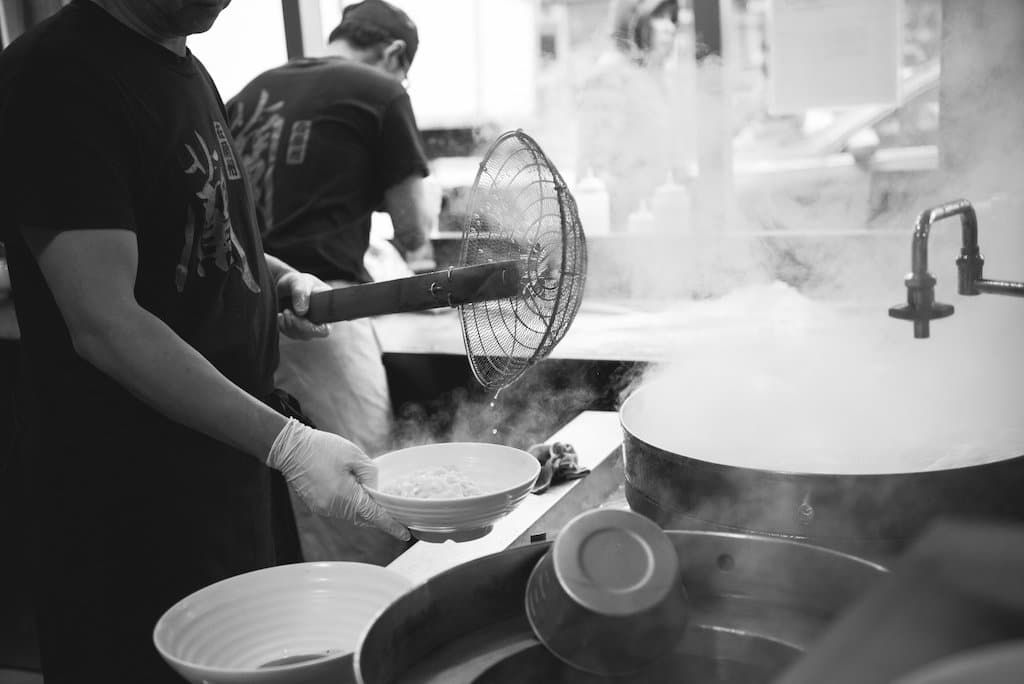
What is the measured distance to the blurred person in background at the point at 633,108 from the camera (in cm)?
371

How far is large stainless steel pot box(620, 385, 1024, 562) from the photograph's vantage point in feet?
3.72

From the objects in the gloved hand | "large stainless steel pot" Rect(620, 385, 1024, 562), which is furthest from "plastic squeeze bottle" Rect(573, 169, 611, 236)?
"large stainless steel pot" Rect(620, 385, 1024, 562)

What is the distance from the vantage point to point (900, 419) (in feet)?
5.51

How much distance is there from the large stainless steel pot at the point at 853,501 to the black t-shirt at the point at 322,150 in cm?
206

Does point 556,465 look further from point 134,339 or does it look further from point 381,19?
point 381,19

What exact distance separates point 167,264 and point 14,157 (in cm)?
30

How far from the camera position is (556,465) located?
1.88 metres

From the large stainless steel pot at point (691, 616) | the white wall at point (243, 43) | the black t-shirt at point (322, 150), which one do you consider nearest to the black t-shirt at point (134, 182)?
the large stainless steel pot at point (691, 616)

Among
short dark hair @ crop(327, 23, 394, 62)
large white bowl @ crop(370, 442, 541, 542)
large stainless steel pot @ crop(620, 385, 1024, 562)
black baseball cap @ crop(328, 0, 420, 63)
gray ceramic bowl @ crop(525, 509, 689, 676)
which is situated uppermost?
black baseball cap @ crop(328, 0, 420, 63)

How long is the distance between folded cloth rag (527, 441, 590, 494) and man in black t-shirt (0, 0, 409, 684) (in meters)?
0.43

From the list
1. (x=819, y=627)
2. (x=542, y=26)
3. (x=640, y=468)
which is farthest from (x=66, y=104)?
(x=542, y=26)

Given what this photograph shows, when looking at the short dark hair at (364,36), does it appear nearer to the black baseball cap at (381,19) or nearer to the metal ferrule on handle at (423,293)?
the black baseball cap at (381,19)

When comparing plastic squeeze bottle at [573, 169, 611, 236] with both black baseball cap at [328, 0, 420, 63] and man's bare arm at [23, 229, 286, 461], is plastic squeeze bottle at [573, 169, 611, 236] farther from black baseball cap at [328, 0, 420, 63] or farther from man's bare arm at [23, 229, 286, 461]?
man's bare arm at [23, 229, 286, 461]

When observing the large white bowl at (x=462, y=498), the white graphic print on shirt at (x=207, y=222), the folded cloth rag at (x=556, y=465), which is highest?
the white graphic print on shirt at (x=207, y=222)
